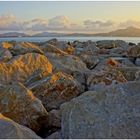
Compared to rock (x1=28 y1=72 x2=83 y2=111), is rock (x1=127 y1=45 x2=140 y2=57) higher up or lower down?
lower down

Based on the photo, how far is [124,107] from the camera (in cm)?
421

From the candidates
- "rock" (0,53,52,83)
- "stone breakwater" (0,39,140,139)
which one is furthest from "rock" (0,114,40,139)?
"rock" (0,53,52,83)

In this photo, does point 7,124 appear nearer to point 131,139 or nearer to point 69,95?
point 131,139

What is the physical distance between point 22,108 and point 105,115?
1.68 metres

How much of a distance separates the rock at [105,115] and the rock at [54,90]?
76.2 inches

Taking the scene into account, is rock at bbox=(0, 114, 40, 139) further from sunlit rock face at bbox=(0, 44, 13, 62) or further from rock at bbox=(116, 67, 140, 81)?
sunlit rock face at bbox=(0, 44, 13, 62)

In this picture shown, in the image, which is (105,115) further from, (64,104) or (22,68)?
(22,68)

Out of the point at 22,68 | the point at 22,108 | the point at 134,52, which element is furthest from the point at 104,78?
the point at 134,52

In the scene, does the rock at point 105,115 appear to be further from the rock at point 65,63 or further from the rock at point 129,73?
the rock at point 65,63

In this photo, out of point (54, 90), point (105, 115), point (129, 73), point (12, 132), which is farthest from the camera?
point (129, 73)

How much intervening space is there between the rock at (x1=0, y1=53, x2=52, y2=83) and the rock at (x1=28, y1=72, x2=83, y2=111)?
0.83m

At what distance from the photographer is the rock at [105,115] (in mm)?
4047

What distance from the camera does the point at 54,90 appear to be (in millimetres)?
6605

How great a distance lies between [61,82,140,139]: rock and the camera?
4.05 m
